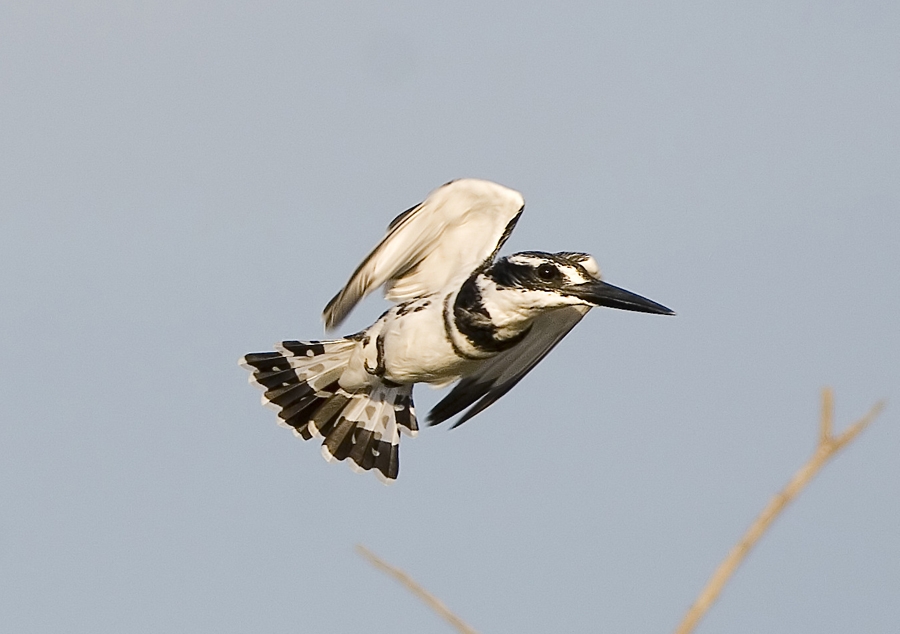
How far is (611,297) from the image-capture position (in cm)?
686

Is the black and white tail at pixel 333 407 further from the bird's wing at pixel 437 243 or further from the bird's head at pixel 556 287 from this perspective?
the bird's head at pixel 556 287

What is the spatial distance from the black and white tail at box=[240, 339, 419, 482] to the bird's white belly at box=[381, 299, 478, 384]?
95 cm

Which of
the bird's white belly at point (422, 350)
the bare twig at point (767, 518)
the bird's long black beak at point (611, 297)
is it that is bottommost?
the bare twig at point (767, 518)

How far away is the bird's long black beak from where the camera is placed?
6859 mm

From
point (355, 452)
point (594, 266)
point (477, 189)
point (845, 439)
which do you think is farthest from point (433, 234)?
point (845, 439)

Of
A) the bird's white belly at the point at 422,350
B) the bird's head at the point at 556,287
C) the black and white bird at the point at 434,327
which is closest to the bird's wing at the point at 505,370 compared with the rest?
the black and white bird at the point at 434,327

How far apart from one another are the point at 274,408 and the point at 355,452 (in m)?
0.63

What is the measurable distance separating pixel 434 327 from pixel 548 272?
2.50ft

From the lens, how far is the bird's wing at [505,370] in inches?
309

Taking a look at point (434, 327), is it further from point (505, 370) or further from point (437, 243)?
point (505, 370)

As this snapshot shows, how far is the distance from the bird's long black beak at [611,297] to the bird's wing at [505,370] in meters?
0.83

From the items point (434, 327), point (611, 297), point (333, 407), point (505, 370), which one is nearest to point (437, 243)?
point (434, 327)

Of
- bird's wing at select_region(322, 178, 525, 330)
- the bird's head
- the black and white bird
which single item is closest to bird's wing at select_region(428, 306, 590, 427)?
the black and white bird

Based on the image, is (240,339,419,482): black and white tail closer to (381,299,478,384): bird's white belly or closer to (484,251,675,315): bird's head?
(381,299,478,384): bird's white belly
